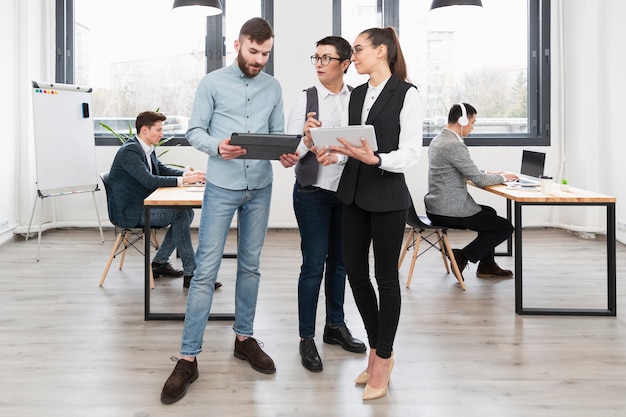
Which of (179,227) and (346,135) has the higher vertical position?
(346,135)

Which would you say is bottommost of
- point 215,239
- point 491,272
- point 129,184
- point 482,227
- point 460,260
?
point 491,272

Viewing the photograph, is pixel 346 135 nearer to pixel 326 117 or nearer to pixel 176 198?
pixel 326 117

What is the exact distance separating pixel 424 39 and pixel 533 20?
4.05 ft

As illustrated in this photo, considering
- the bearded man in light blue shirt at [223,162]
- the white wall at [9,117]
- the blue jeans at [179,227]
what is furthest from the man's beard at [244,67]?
the white wall at [9,117]

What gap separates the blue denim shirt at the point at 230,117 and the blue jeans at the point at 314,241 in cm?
23

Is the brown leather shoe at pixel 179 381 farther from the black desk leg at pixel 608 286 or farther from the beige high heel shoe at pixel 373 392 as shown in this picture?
the black desk leg at pixel 608 286

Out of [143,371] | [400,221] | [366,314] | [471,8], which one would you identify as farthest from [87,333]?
[471,8]

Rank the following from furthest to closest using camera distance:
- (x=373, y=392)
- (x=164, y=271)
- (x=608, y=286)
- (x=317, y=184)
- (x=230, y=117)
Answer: (x=164, y=271) → (x=608, y=286) → (x=317, y=184) → (x=230, y=117) → (x=373, y=392)

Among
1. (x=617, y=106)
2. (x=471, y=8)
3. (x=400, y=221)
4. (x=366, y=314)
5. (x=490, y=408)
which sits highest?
(x=471, y=8)

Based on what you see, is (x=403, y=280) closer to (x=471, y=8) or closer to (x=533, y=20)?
(x=471, y=8)

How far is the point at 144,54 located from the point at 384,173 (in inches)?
216

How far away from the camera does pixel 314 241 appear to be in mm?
2914

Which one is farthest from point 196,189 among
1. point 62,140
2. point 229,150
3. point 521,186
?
point 62,140

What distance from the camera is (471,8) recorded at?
199 inches
